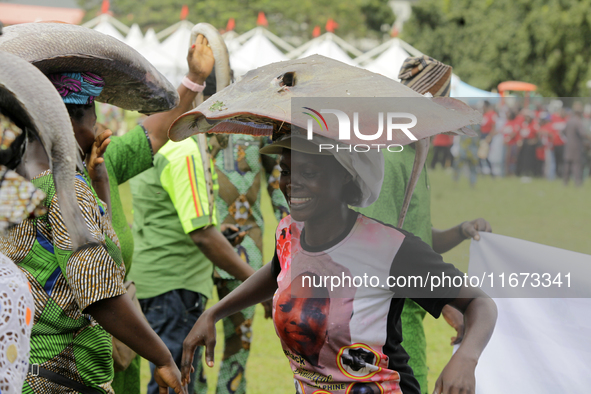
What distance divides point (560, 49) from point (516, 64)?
8.72 ft

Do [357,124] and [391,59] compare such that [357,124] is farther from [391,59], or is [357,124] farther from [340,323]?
[391,59]

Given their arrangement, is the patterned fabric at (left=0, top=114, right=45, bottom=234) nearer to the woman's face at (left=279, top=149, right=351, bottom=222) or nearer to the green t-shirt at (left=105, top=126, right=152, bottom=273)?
the woman's face at (left=279, top=149, right=351, bottom=222)

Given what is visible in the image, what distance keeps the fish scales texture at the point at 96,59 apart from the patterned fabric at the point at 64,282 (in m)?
0.37

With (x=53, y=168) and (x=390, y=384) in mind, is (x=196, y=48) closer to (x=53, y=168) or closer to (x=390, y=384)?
(x=53, y=168)

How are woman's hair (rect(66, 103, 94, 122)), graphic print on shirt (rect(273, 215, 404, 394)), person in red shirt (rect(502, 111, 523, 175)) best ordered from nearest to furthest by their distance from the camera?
graphic print on shirt (rect(273, 215, 404, 394)), woman's hair (rect(66, 103, 94, 122)), person in red shirt (rect(502, 111, 523, 175))

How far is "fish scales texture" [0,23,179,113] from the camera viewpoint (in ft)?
5.70

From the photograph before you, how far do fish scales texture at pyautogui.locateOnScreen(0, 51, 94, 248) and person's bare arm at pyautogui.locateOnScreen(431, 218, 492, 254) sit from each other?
178 centimetres

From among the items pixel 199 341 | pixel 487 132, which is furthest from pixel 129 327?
pixel 487 132

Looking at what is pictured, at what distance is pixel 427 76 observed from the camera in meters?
3.27

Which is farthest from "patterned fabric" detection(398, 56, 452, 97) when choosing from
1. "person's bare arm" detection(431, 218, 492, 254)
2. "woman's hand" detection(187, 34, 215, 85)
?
"woman's hand" detection(187, 34, 215, 85)

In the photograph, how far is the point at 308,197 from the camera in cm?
203

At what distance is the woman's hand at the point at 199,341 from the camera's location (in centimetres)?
237

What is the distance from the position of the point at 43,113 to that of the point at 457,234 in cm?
193

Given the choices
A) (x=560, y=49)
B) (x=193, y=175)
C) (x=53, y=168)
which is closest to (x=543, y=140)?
(x=560, y=49)
